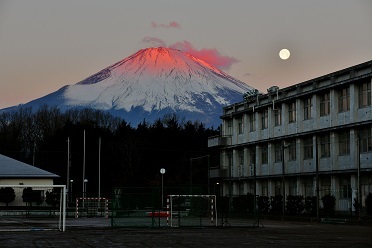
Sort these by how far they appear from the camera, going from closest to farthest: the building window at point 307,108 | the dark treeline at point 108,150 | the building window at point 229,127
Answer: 1. the building window at point 307,108
2. the building window at point 229,127
3. the dark treeline at point 108,150

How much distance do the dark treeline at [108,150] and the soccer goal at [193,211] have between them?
195 ft

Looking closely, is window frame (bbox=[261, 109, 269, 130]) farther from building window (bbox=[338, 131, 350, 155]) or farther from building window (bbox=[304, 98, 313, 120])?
building window (bbox=[338, 131, 350, 155])

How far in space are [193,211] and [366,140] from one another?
73.7 ft

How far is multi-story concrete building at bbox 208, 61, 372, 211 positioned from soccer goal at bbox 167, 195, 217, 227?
563 inches

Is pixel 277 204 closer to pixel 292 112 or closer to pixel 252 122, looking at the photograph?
pixel 292 112

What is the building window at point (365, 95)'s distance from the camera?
202ft

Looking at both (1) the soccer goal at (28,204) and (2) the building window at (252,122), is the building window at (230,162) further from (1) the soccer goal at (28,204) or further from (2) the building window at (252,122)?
(1) the soccer goal at (28,204)

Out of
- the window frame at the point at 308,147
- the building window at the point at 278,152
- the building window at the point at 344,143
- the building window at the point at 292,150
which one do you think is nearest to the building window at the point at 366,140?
the building window at the point at 344,143

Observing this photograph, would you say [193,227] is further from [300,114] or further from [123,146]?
[123,146]

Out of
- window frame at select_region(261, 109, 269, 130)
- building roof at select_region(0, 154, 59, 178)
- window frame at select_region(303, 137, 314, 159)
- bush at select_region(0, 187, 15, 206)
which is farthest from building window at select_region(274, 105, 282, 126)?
bush at select_region(0, 187, 15, 206)

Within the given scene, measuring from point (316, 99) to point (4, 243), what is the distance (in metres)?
47.2

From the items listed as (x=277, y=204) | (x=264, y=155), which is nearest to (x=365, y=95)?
(x=277, y=204)

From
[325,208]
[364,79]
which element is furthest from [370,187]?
[364,79]

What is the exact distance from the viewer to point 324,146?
228ft
